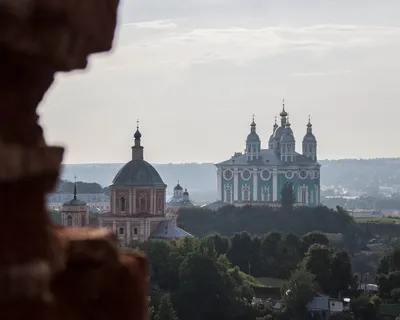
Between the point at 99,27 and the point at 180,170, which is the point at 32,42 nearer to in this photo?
the point at 99,27

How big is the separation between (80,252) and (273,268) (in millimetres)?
38003

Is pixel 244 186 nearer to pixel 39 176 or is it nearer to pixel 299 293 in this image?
pixel 299 293

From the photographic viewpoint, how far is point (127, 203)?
43.1m

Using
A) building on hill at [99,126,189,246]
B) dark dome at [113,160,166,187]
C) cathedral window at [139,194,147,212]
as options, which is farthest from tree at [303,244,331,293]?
cathedral window at [139,194,147,212]

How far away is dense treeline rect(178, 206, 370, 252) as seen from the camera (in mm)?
59375

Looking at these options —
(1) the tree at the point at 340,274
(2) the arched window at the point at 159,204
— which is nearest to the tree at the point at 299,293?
(1) the tree at the point at 340,274

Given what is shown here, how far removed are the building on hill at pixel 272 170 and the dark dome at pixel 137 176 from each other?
27.6 meters

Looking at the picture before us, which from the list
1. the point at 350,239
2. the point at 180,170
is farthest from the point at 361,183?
the point at 350,239

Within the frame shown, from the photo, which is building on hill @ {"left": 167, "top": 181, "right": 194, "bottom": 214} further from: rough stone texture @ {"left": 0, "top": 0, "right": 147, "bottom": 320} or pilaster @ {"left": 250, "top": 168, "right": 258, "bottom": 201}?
rough stone texture @ {"left": 0, "top": 0, "right": 147, "bottom": 320}

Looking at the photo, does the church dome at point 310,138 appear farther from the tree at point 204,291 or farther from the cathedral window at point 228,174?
the tree at point 204,291

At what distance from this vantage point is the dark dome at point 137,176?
42875 millimetres

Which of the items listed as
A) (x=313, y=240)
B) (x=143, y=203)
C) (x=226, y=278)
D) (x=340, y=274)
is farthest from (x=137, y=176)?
(x=226, y=278)

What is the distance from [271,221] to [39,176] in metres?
59.1

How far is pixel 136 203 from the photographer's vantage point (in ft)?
141
